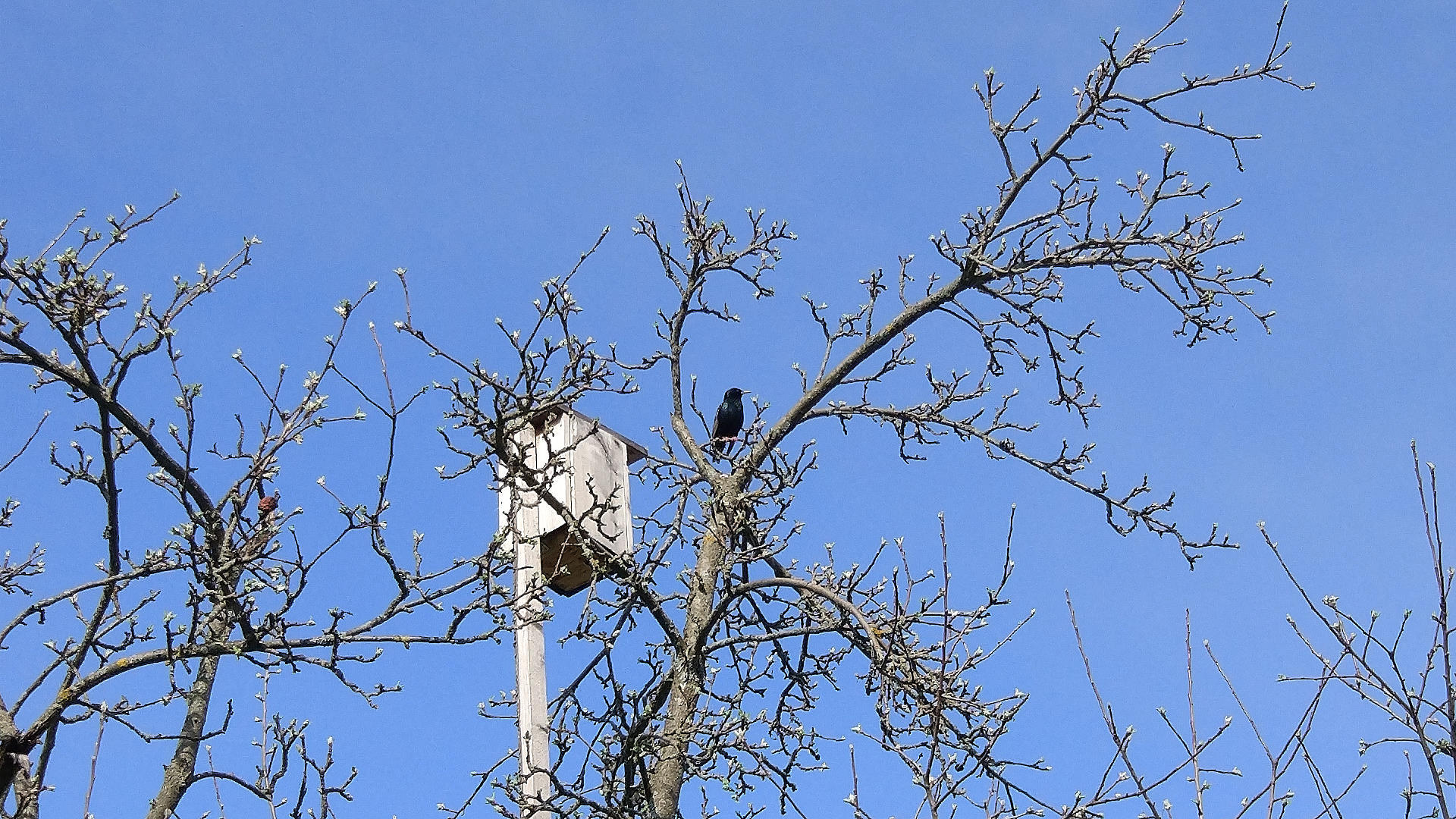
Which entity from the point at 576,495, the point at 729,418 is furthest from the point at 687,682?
the point at 729,418

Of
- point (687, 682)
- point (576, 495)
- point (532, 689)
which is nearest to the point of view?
point (532, 689)

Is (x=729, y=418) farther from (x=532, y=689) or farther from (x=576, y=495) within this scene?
(x=532, y=689)

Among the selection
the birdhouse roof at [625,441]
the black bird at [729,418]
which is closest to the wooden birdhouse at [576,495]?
the birdhouse roof at [625,441]

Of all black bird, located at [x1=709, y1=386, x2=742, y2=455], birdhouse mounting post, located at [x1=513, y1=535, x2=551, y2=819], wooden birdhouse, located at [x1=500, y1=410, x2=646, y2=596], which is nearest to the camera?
birdhouse mounting post, located at [x1=513, y1=535, x2=551, y2=819]

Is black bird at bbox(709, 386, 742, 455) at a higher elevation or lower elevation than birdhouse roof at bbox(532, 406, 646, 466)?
higher

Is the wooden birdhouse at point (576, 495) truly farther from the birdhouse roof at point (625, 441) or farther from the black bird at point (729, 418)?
the black bird at point (729, 418)

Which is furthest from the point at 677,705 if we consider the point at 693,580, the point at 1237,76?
the point at 1237,76

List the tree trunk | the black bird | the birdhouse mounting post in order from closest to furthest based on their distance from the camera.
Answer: the birdhouse mounting post < the tree trunk < the black bird

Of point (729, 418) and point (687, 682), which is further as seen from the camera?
point (729, 418)

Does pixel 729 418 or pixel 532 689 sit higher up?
pixel 729 418

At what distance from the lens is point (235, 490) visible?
163 inches

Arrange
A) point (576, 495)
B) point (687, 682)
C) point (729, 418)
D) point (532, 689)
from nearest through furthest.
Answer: point (532, 689) → point (687, 682) → point (576, 495) → point (729, 418)

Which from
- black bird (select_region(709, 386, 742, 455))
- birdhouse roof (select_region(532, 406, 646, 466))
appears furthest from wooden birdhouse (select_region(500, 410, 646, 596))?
black bird (select_region(709, 386, 742, 455))

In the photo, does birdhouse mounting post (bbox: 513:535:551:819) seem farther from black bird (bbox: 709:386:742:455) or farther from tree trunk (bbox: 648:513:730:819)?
black bird (bbox: 709:386:742:455)
